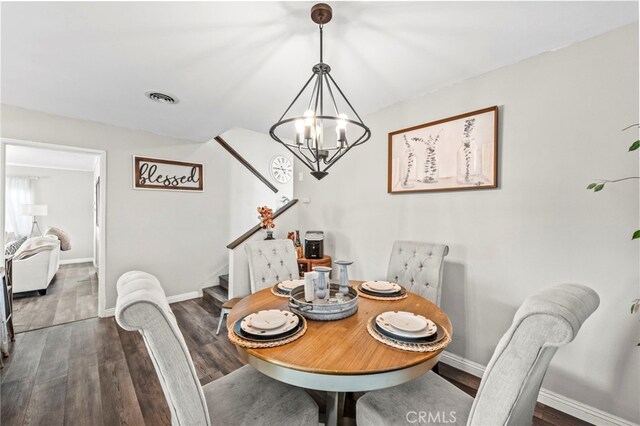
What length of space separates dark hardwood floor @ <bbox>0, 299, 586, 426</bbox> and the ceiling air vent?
93.2 inches

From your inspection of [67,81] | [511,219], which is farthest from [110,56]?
[511,219]

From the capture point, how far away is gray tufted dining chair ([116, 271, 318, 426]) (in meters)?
0.82

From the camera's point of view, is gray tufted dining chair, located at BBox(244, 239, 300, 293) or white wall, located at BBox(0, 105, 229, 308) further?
white wall, located at BBox(0, 105, 229, 308)

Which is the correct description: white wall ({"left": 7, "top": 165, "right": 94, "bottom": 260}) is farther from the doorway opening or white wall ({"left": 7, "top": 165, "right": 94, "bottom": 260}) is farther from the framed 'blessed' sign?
the framed 'blessed' sign

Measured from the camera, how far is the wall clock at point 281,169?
5.30 metres

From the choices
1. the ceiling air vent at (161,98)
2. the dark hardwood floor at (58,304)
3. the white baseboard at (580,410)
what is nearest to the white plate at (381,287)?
the white baseboard at (580,410)

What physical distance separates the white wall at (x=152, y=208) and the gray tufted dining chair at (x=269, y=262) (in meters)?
2.06

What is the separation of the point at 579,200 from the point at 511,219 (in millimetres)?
375

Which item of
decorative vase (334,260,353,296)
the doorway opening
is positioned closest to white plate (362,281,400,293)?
decorative vase (334,260,353,296)

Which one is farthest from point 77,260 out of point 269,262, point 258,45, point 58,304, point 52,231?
point 258,45

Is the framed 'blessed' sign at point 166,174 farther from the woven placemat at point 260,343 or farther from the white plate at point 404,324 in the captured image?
the white plate at point 404,324

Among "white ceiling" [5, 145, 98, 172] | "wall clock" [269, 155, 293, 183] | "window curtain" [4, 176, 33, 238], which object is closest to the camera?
"white ceiling" [5, 145, 98, 172]

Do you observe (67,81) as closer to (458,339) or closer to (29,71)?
(29,71)

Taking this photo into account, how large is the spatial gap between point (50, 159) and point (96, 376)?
5737mm
